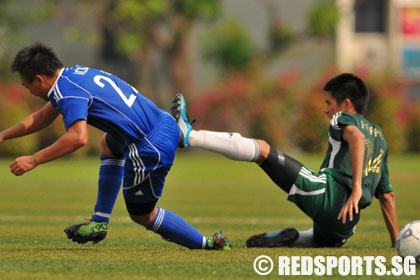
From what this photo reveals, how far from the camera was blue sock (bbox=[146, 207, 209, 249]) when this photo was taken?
676 cm

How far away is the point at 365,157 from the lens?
275 inches

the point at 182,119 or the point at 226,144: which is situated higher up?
the point at 182,119

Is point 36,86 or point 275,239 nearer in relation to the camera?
point 36,86

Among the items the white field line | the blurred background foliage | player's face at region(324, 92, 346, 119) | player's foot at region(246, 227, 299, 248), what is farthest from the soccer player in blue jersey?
the blurred background foliage

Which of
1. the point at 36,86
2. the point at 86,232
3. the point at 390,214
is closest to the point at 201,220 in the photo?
the point at 390,214

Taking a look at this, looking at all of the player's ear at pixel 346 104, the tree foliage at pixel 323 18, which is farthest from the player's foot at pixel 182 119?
the tree foliage at pixel 323 18

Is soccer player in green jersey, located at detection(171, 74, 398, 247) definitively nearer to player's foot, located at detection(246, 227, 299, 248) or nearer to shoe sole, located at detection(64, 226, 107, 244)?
player's foot, located at detection(246, 227, 299, 248)

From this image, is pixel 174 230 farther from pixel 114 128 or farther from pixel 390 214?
pixel 390 214

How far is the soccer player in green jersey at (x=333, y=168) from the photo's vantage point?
670 centimetres

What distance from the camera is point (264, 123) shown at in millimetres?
31969

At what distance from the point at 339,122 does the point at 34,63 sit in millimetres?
2471

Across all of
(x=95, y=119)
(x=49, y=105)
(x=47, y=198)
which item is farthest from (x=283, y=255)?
(x=47, y=198)

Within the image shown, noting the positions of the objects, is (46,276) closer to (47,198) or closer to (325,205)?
(325,205)

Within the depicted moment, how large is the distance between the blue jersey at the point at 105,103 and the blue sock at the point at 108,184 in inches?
25.6
